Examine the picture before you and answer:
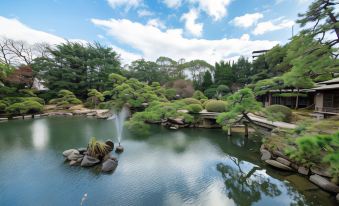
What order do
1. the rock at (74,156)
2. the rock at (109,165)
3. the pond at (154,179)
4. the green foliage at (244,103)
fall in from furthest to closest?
the green foliage at (244,103), the rock at (74,156), the rock at (109,165), the pond at (154,179)

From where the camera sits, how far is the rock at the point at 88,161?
16.7 feet

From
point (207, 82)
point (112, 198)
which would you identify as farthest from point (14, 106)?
point (207, 82)

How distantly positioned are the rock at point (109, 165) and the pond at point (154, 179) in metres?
0.14

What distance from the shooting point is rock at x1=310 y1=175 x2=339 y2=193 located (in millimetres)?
3799

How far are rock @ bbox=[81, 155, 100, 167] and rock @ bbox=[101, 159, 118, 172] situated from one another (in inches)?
17.2

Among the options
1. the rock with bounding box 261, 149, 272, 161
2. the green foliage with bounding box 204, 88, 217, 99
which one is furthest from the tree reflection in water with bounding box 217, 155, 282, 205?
the green foliage with bounding box 204, 88, 217, 99

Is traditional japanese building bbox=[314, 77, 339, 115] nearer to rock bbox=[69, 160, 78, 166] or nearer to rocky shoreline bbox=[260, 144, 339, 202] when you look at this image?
rocky shoreline bbox=[260, 144, 339, 202]

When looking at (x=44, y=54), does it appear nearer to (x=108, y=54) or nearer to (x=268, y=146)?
(x=108, y=54)

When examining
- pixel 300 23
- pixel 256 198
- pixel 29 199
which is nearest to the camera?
pixel 29 199

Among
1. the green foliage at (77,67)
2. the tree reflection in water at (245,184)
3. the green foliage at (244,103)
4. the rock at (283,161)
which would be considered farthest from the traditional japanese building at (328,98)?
the green foliage at (77,67)

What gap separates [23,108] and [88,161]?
45.9 feet

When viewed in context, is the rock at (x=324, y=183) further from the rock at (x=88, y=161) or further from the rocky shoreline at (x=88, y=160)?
the rock at (x=88, y=161)

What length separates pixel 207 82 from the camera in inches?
936

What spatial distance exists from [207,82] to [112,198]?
2184 centimetres
